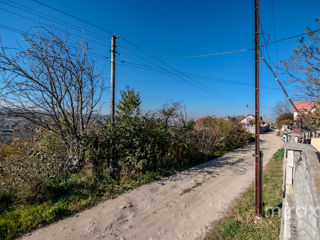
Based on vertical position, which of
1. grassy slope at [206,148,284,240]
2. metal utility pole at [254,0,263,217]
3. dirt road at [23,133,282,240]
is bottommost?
dirt road at [23,133,282,240]

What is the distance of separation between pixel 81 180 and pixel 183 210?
279cm

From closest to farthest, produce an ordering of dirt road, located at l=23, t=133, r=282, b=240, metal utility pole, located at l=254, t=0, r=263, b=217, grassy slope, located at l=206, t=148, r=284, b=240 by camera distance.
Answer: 1. grassy slope, located at l=206, t=148, r=284, b=240
2. dirt road, located at l=23, t=133, r=282, b=240
3. metal utility pole, located at l=254, t=0, r=263, b=217

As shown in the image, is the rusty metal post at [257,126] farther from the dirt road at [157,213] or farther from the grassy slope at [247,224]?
the dirt road at [157,213]

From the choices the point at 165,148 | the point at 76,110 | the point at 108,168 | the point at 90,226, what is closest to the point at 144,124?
the point at 165,148

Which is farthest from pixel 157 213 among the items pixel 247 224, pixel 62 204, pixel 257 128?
pixel 257 128

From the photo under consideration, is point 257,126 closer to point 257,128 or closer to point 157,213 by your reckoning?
point 257,128

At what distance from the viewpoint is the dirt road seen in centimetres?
242

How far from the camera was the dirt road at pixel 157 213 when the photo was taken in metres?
2.42

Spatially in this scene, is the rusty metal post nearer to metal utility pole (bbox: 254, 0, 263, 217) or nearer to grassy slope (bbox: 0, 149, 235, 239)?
metal utility pole (bbox: 254, 0, 263, 217)

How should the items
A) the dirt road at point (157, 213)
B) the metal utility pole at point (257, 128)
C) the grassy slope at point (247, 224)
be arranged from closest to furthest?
the grassy slope at point (247, 224) < the dirt road at point (157, 213) < the metal utility pole at point (257, 128)

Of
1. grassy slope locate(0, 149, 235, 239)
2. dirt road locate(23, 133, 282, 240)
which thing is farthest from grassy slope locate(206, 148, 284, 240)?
grassy slope locate(0, 149, 235, 239)

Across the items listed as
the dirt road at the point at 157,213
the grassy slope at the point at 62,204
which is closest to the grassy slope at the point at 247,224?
the dirt road at the point at 157,213

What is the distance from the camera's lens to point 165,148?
227 inches

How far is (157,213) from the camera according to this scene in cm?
298
